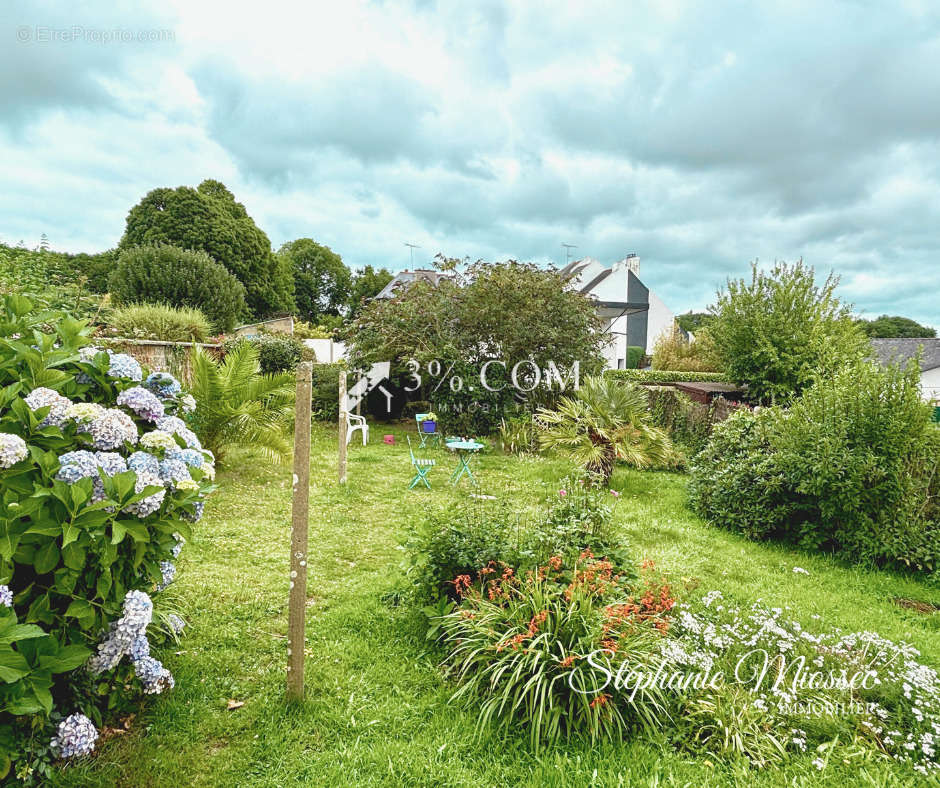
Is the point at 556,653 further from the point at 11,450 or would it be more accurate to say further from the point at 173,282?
the point at 173,282

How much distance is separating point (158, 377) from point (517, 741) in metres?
2.56

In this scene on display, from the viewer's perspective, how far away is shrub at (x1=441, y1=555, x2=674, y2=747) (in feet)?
7.91

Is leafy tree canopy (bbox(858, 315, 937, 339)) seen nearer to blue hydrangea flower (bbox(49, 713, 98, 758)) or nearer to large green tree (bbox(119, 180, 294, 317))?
large green tree (bbox(119, 180, 294, 317))

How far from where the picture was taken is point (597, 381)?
848cm

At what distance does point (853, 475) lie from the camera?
17.2ft

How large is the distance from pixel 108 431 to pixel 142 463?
0.21 m

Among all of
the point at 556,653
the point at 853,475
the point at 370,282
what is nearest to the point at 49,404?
the point at 556,653

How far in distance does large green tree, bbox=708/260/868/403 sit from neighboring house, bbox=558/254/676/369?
8371 millimetres

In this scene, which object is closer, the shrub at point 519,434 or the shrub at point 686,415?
the shrub at point 686,415

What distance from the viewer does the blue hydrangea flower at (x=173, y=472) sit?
6.79 feet

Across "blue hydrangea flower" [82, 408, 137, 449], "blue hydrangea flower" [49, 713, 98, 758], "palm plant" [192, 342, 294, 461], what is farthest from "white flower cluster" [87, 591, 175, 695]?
"palm plant" [192, 342, 294, 461]

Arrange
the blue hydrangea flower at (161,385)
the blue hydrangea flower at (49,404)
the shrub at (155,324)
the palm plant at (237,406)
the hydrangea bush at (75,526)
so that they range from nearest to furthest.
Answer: the hydrangea bush at (75,526) < the blue hydrangea flower at (49,404) < the blue hydrangea flower at (161,385) < the palm plant at (237,406) < the shrub at (155,324)

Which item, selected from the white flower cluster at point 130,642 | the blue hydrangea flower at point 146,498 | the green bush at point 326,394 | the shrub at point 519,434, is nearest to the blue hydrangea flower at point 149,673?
the white flower cluster at point 130,642

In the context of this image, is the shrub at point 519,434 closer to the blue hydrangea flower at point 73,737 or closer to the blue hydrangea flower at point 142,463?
the blue hydrangea flower at point 142,463
